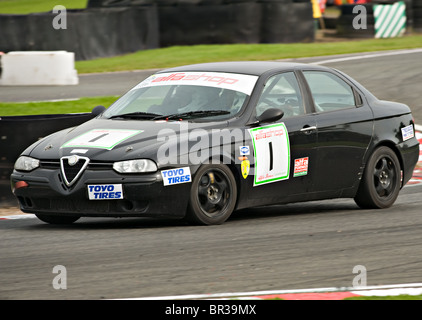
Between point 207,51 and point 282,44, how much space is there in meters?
2.41

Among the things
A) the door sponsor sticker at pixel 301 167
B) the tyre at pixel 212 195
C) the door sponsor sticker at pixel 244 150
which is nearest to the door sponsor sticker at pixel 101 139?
the tyre at pixel 212 195

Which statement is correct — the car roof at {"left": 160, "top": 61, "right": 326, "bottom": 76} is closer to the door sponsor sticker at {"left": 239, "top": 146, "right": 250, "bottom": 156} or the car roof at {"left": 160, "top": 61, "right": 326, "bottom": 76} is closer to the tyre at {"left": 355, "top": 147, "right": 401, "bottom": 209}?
the door sponsor sticker at {"left": 239, "top": 146, "right": 250, "bottom": 156}

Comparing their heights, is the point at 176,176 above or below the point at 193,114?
below

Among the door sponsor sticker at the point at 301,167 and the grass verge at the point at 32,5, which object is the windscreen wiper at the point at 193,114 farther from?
the grass verge at the point at 32,5

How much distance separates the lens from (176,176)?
774 centimetres

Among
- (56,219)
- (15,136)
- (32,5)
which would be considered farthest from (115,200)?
(32,5)

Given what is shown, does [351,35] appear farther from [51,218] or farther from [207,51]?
[51,218]

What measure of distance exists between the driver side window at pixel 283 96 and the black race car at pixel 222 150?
0.01 metres

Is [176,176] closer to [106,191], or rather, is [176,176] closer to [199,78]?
[106,191]

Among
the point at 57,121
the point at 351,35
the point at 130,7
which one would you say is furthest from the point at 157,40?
the point at 57,121

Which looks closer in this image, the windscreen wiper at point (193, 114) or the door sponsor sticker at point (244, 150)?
the door sponsor sticker at point (244, 150)

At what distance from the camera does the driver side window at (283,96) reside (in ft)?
28.7

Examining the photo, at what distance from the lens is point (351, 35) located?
3067cm

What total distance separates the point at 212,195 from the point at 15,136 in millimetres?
2603
